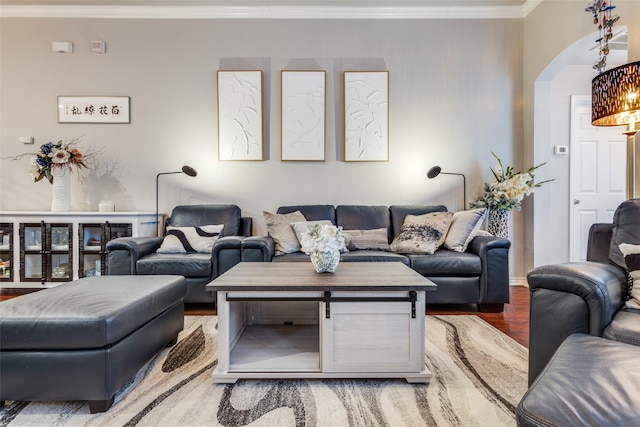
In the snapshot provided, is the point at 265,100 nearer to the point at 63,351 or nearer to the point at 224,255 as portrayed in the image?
the point at 224,255

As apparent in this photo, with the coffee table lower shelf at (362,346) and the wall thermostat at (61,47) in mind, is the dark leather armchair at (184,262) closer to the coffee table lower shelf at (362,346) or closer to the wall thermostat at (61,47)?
the coffee table lower shelf at (362,346)

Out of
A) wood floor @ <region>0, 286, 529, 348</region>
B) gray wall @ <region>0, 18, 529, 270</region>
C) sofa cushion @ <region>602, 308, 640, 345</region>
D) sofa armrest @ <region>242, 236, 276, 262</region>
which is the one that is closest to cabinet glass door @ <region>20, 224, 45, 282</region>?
wood floor @ <region>0, 286, 529, 348</region>

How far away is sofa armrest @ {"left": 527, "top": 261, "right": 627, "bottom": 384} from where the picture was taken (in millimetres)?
1340

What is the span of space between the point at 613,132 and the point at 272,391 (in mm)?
5122

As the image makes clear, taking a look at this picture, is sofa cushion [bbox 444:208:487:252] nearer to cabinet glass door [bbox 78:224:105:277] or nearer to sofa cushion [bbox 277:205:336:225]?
sofa cushion [bbox 277:205:336:225]

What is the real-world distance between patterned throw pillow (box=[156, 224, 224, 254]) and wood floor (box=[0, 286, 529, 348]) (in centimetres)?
53

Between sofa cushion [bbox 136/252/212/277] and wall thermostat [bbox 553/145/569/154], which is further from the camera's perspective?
wall thermostat [bbox 553/145/569/154]

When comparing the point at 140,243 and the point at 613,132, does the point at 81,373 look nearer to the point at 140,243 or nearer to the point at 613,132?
the point at 140,243

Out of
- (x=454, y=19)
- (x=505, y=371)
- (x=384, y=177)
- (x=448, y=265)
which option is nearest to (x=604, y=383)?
(x=505, y=371)

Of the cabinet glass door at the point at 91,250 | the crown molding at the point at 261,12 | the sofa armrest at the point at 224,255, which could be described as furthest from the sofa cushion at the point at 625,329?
the cabinet glass door at the point at 91,250

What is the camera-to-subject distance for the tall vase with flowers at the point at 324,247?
77.1 inches

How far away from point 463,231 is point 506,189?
790 mm

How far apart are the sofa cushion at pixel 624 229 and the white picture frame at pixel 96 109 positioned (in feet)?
14.4

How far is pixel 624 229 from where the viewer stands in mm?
1729
